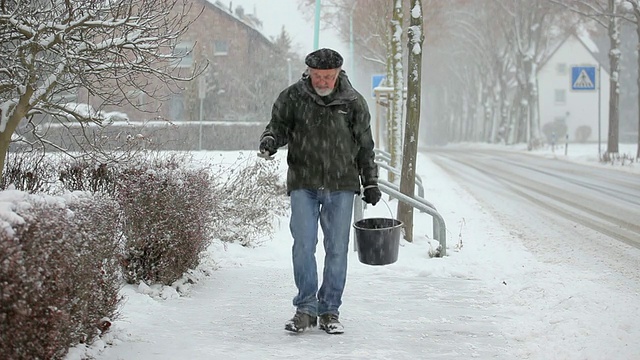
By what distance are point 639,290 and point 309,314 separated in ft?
10.8

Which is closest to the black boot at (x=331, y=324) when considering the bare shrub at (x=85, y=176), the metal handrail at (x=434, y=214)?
the bare shrub at (x=85, y=176)

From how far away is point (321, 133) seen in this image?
5227mm

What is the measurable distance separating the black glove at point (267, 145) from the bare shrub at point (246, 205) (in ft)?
9.70

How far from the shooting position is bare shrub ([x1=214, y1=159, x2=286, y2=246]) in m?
8.89

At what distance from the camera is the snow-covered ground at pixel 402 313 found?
4684 millimetres

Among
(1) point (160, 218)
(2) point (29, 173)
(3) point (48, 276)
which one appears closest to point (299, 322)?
(1) point (160, 218)

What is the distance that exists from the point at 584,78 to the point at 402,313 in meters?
24.1

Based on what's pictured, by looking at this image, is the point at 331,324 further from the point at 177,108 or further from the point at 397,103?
the point at 177,108

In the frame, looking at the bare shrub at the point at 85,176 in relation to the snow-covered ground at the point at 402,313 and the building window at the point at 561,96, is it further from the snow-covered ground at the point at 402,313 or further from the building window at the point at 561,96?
the building window at the point at 561,96

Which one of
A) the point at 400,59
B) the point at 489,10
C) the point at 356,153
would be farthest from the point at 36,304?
the point at 489,10

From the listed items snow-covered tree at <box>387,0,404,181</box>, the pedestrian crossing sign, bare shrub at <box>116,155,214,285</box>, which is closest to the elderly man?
bare shrub at <box>116,155,214,285</box>

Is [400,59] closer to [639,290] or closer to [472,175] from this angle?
[472,175]

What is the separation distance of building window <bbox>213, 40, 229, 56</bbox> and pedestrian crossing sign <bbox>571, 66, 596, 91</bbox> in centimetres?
2119

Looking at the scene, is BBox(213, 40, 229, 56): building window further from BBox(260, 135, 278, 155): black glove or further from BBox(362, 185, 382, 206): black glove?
BBox(260, 135, 278, 155): black glove
